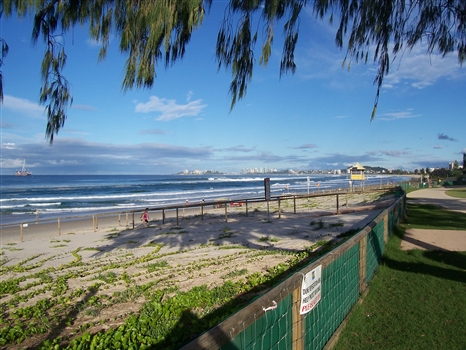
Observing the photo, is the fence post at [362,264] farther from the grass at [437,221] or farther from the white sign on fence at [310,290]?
the grass at [437,221]

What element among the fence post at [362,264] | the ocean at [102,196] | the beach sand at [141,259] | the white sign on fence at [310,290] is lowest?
the ocean at [102,196]

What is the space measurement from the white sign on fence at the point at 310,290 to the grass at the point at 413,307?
98 cm

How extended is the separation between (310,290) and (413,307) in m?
2.55

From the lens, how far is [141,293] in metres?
6.40

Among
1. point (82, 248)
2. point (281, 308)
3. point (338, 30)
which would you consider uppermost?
point (338, 30)

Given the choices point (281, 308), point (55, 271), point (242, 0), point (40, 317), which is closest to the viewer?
point (281, 308)

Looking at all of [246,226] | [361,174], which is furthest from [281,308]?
[361,174]

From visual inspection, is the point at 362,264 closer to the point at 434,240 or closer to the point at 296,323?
the point at 296,323

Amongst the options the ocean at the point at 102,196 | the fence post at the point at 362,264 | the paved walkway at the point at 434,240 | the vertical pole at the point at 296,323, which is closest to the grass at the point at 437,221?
the paved walkway at the point at 434,240

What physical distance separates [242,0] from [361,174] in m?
43.0

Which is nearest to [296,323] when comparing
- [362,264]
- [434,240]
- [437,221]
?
[362,264]

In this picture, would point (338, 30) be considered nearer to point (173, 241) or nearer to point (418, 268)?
point (418, 268)

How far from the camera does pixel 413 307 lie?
4820 millimetres

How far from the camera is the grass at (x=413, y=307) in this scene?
3.90m
